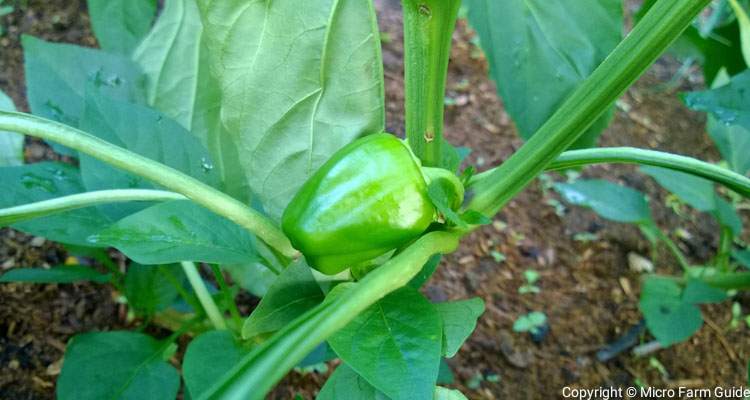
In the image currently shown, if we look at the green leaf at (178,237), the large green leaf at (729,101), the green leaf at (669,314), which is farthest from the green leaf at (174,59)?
the green leaf at (669,314)

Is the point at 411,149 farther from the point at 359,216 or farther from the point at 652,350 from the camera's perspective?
the point at 652,350

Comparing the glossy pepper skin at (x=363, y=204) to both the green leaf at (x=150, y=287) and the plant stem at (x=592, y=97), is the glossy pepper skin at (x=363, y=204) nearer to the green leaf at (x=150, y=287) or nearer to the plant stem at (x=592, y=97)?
the plant stem at (x=592, y=97)

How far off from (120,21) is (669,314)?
0.80 metres

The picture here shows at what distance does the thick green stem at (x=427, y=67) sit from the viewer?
18.9 inches

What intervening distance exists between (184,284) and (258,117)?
1.11 feet

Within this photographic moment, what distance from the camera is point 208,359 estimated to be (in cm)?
58

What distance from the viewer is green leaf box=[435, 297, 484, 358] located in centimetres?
48

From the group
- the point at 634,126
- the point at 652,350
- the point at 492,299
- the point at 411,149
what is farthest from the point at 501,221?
the point at 411,149

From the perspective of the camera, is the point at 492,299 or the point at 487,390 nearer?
the point at 487,390

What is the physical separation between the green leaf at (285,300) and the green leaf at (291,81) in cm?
10

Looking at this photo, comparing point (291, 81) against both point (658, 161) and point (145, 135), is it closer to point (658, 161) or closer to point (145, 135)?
point (145, 135)

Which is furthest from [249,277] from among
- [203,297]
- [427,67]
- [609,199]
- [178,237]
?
[609,199]

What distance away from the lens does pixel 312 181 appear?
1.58 feet

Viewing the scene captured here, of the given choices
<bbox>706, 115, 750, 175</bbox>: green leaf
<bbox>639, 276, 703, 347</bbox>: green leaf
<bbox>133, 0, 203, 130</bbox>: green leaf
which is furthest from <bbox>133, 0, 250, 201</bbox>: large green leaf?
<bbox>706, 115, 750, 175</bbox>: green leaf
